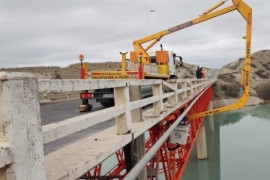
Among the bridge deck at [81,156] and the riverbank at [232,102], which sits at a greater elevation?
the bridge deck at [81,156]

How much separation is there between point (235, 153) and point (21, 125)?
28.1 m

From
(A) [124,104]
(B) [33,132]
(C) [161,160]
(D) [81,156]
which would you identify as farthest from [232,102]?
(B) [33,132]

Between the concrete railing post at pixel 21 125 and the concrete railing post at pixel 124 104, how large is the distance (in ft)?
6.09

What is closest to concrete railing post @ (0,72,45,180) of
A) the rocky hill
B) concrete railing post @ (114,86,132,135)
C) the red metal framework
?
concrete railing post @ (114,86,132,135)

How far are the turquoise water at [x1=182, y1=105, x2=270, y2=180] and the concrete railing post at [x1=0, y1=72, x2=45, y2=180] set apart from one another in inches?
833

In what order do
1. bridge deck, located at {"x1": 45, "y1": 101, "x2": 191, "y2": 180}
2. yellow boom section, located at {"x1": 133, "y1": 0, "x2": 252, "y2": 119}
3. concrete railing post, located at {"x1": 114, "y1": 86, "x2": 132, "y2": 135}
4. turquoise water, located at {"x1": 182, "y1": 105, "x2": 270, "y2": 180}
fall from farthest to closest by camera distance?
1. turquoise water, located at {"x1": 182, "y1": 105, "x2": 270, "y2": 180}
2. yellow boom section, located at {"x1": 133, "y1": 0, "x2": 252, "y2": 119}
3. concrete railing post, located at {"x1": 114, "y1": 86, "x2": 132, "y2": 135}
4. bridge deck, located at {"x1": 45, "y1": 101, "x2": 191, "y2": 180}

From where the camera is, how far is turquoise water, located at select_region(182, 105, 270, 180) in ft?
74.7

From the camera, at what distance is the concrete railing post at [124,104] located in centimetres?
405

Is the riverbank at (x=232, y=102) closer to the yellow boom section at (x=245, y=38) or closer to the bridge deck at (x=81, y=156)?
the yellow boom section at (x=245, y=38)

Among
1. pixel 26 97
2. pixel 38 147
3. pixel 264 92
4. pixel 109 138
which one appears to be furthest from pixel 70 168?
pixel 264 92

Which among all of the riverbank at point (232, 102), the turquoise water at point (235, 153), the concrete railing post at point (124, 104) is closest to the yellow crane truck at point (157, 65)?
the concrete railing post at point (124, 104)

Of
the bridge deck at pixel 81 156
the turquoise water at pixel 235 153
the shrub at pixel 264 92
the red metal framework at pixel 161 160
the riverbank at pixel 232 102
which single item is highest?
the bridge deck at pixel 81 156

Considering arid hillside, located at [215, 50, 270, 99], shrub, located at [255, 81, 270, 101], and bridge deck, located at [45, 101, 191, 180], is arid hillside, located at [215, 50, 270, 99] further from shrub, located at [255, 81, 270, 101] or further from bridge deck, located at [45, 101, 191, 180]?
bridge deck, located at [45, 101, 191, 180]

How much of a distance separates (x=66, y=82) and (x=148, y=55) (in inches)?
655
